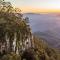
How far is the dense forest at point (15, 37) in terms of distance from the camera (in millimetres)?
18062

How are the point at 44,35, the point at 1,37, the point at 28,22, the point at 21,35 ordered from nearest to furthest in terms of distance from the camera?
the point at 1,37 < the point at 21,35 < the point at 28,22 < the point at 44,35

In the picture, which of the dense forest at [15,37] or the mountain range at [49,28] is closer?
the dense forest at [15,37]

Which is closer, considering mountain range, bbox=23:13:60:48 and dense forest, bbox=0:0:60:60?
dense forest, bbox=0:0:60:60

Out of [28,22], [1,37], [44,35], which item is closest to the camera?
[1,37]

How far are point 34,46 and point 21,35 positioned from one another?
2.28 metres

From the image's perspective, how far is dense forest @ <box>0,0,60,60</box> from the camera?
1806 centimetres

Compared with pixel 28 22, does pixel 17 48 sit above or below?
below

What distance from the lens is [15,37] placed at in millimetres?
18719

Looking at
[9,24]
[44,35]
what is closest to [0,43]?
[9,24]

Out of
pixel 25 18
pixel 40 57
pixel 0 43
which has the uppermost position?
pixel 25 18

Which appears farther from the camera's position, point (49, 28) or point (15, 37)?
point (49, 28)

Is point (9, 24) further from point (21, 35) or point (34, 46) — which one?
point (34, 46)

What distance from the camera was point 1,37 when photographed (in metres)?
18.0

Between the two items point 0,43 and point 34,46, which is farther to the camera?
point 34,46
